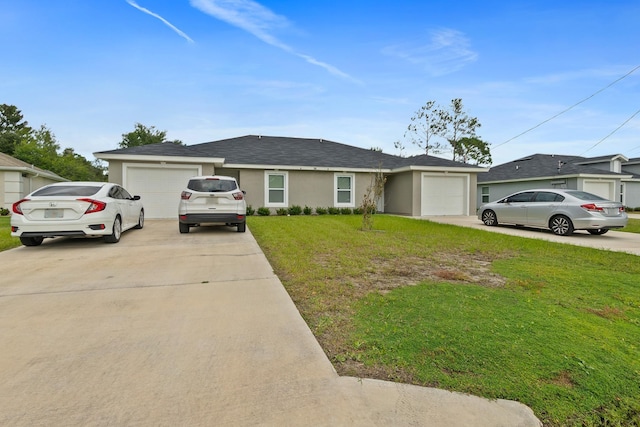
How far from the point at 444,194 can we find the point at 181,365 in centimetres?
1804

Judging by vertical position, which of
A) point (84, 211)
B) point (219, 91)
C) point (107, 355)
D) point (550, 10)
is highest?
point (550, 10)

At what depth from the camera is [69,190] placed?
743 centimetres

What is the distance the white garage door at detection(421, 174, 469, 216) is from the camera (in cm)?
1792

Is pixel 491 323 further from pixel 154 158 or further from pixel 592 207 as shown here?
pixel 154 158

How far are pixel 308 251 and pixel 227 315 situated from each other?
352cm

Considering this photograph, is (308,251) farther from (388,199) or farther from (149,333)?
(388,199)

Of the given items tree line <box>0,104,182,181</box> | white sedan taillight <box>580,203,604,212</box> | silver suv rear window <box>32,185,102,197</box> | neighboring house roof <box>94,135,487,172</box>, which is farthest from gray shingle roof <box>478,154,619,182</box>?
tree line <box>0,104,182,181</box>

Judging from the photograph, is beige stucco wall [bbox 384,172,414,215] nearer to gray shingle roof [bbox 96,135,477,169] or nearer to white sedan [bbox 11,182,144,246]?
gray shingle roof [bbox 96,135,477,169]

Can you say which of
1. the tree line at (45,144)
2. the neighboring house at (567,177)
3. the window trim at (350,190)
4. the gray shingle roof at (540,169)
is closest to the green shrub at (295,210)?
the window trim at (350,190)

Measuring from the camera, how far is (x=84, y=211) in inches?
275

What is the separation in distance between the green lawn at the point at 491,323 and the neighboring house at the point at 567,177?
17987 mm

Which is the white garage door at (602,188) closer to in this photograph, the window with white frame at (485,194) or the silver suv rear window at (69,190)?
the window with white frame at (485,194)

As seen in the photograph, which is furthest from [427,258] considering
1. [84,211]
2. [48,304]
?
[84,211]

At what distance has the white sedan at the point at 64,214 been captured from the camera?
6.80 m
